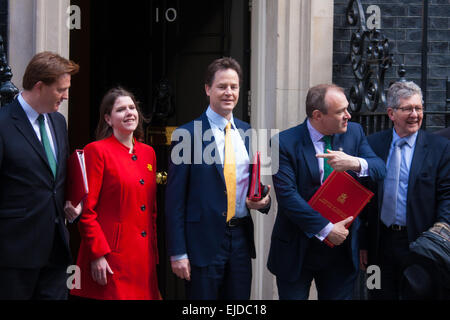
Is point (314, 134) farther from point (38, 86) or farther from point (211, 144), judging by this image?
point (38, 86)

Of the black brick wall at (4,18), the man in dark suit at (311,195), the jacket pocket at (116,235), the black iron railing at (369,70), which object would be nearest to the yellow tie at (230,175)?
the man in dark suit at (311,195)

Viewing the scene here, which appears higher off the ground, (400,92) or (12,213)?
(400,92)

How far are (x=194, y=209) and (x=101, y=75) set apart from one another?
139 inches

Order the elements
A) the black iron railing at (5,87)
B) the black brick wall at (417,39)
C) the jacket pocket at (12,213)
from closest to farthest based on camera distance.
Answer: the jacket pocket at (12,213)
the black iron railing at (5,87)
the black brick wall at (417,39)

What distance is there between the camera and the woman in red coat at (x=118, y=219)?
3.88 metres

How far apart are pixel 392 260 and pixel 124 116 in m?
1.85

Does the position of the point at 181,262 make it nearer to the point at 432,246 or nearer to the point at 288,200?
the point at 288,200

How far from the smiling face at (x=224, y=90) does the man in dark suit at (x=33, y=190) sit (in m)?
0.78

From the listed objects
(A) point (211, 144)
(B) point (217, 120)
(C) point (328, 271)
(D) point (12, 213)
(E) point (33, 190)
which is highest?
(B) point (217, 120)

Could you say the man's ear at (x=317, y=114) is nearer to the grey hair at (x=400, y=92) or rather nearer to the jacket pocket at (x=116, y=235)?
the grey hair at (x=400, y=92)

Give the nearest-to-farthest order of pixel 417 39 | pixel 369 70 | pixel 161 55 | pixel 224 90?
pixel 224 90 → pixel 369 70 → pixel 417 39 → pixel 161 55

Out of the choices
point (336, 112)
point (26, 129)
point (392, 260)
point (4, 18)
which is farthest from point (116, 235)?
point (4, 18)

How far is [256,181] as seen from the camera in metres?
3.71

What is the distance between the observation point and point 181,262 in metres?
3.73
